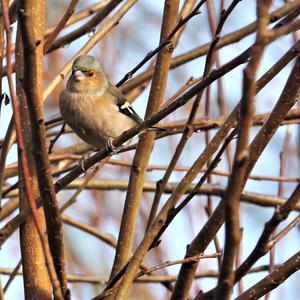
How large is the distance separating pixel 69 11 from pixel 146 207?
9.51 ft

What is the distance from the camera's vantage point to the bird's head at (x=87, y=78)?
4418 millimetres

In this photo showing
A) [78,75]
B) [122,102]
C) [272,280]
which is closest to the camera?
[272,280]

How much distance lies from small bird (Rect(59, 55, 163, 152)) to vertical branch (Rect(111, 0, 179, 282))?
1.21 m

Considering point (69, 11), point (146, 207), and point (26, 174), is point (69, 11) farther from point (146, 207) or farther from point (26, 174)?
point (146, 207)

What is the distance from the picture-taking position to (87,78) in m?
4.63

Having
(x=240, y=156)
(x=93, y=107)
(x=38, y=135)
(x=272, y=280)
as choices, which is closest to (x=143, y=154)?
(x=38, y=135)

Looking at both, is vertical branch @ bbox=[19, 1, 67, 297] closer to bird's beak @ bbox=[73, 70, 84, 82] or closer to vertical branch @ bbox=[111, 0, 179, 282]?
vertical branch @ bbox=[111, 0, 179, 282]

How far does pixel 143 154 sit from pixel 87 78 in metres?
1.81

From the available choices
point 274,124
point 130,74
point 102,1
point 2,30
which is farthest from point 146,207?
point 274,124

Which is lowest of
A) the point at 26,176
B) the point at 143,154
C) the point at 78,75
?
the point at 26,176

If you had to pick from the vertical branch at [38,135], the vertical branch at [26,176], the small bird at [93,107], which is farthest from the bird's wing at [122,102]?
the vertical branch at [26,176]

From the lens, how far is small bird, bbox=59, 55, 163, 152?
4.29 m

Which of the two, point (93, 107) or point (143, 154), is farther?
point (93, 107)

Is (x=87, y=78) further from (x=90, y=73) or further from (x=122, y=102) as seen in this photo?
(x=122, y=102)
